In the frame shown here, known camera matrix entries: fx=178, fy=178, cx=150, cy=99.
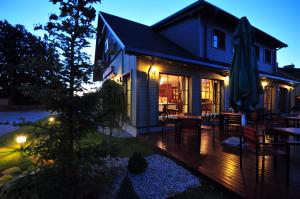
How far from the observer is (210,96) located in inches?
358

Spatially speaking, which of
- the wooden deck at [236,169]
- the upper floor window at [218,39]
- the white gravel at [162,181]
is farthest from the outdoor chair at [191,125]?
the upper floor window at [218,39]

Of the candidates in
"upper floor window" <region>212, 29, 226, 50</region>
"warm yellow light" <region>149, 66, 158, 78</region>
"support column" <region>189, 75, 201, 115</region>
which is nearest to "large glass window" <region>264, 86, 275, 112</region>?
"upper floor window" <region>212, 29, 226, 50</region>

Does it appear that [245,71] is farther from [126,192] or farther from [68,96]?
[68,96]

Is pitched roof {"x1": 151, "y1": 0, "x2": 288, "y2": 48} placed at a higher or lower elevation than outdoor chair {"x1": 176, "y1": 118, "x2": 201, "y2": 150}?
higher

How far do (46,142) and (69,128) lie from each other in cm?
32

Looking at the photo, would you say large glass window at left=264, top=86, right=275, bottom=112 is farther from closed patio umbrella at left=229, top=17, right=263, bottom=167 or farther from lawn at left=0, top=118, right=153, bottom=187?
lawn at left=0, top=118, right=153, bottom=187

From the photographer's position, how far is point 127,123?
24.9 feet

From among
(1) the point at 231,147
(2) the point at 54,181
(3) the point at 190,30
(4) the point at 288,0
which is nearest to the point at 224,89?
(3) the point at 190,30

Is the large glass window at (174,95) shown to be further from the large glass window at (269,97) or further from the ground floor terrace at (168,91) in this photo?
the large glass window at (269,97)

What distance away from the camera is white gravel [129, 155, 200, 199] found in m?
3.02

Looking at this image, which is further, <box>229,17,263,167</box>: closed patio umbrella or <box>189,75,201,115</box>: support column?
<box>189,75,201,115</box>: support column

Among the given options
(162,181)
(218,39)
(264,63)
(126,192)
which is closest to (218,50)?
(218,39)

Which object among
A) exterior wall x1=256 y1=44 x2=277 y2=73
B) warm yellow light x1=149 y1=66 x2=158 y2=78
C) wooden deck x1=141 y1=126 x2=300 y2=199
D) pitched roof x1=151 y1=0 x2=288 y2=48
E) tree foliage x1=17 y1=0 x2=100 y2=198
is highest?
pitched roof x1=151 y1=0 x2=288 y2=48

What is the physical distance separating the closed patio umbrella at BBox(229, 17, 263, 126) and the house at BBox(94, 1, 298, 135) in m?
2.59
